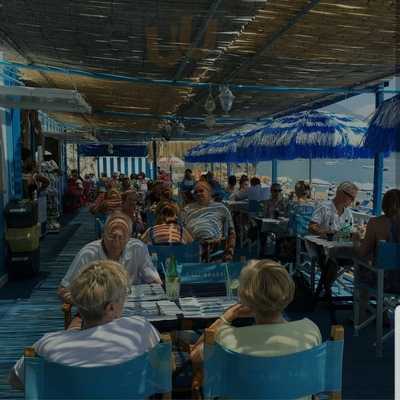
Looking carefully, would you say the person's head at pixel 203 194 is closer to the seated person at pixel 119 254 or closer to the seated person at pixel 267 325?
the seated person at pixel 119 254

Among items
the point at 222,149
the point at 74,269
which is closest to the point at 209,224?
the point at 74,269

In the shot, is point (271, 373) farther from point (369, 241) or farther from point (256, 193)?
point (256, 193)

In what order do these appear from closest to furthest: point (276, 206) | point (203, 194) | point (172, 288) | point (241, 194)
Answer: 1. point (172, 288)
2. point (203, 194)
3. point (276, 206)
4. point (241, 194)

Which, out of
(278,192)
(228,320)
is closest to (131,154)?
(278,192)

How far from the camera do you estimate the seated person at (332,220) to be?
5684 millimetres

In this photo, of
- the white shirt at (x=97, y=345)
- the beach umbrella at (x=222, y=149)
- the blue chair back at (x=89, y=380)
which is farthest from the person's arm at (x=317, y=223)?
the beach umbrella at (x=222, y=149)

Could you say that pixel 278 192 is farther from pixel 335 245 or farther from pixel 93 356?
pixel 93 356

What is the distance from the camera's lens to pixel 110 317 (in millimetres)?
2215

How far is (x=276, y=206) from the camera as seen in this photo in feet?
29.5

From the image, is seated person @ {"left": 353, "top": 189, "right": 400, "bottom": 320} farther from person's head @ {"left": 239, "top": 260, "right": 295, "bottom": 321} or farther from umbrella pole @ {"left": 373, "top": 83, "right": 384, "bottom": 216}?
umbrella pole @ {"left": 373, "top": 83, "right": 384, "bottom": 216}

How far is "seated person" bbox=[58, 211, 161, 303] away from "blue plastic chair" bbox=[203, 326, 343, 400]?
156 centimetres

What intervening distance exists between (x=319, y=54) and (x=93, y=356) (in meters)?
5.50

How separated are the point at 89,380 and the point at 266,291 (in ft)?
2.46

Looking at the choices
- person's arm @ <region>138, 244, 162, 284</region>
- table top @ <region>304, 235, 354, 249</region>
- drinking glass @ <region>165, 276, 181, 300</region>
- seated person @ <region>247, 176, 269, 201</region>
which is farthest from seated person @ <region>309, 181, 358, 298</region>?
seated person @ <region>247, 176, 269, 201</region>
